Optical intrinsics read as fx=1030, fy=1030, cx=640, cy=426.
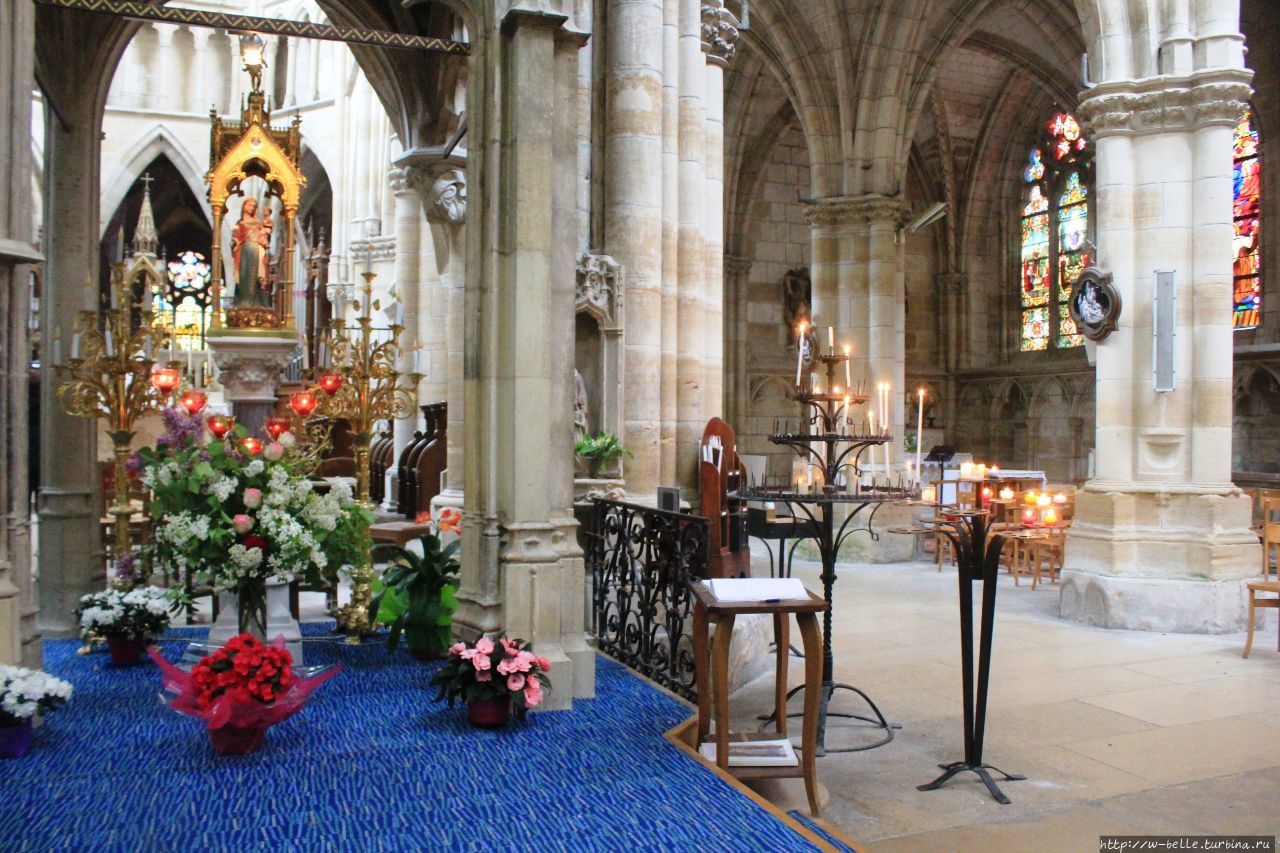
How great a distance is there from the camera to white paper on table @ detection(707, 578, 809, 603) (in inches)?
169

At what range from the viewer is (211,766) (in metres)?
4.01

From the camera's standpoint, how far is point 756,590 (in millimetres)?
4359

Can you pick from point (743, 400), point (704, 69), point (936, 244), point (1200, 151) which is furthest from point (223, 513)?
point (936, 244)

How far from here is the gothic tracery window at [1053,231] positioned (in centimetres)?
2059

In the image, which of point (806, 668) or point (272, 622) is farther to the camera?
point (272, 622)

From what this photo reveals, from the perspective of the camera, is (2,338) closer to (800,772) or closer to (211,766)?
(211,766)

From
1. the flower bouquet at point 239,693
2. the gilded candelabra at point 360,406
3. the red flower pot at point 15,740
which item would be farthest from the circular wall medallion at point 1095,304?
the red flower pot at point 15,740

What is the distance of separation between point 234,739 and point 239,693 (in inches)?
7.8

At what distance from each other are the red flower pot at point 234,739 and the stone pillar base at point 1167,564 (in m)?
7.56

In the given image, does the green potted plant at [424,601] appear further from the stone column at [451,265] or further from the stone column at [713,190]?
the stone column at [713,190]

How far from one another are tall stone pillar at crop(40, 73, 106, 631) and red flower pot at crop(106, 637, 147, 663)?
106 cm

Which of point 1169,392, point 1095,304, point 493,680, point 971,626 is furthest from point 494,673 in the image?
point 1095,304

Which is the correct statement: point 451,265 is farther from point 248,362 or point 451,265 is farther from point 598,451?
point 598,451

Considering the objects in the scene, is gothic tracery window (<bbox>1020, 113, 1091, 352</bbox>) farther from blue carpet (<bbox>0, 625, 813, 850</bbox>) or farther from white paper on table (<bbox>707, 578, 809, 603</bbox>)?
blue carpet (<bbox>0, 625, 813, 850</bbox>)
